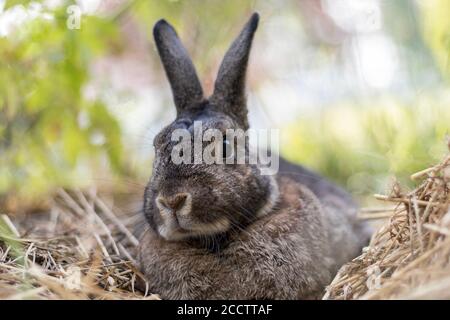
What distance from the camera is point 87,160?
6426mm

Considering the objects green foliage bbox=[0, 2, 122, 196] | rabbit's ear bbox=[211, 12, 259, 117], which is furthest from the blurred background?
rabbit's ear bbox=[211, 12, 259, 117]

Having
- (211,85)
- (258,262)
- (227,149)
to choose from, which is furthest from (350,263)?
(211,85)

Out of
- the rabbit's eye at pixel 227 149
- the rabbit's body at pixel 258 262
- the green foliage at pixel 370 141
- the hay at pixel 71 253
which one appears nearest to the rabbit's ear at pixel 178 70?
the rabbit's eye at pixel 227 149

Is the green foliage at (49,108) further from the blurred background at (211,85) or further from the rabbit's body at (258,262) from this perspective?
the rabbit's body at (258,262)

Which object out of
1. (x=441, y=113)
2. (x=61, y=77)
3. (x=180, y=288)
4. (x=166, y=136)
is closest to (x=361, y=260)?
(x=180, y=288)

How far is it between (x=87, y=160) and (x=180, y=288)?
9.58 ft

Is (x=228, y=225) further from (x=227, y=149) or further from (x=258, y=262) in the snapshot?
(x=227, y=149)

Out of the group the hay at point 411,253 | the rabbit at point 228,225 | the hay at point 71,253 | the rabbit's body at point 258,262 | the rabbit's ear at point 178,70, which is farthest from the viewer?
the rabbit's ear at point 178,70

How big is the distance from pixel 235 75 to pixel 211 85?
9.17 ft

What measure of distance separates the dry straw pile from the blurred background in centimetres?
62

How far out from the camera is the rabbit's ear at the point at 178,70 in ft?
14.7

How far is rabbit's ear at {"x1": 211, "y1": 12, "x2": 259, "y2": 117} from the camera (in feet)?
14.1
